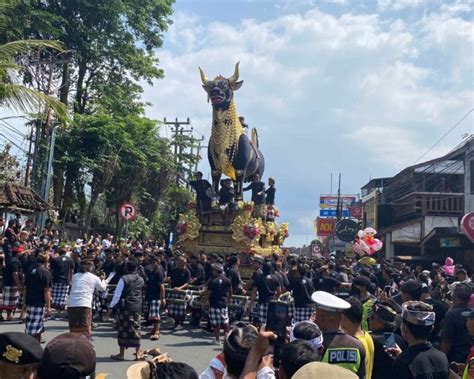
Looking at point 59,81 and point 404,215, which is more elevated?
point 59,81

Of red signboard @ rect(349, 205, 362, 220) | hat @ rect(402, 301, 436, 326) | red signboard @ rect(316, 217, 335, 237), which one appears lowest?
hat @ rect(402, 301, 436, 326)

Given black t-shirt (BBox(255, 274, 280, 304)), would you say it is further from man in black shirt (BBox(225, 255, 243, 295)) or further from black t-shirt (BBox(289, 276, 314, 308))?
man in black shirt (BBox(225, 255, 243, 295))

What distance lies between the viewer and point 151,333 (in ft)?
38.1

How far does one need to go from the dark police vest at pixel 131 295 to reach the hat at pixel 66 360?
6816mm

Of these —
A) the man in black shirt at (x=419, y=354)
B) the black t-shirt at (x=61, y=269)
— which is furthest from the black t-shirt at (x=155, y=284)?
the man in black shirt at (x=419, y=354)

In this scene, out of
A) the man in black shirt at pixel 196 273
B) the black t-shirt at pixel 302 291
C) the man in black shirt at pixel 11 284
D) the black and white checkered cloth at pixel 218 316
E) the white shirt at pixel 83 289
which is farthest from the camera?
the man in black shirt at pixel 196 273

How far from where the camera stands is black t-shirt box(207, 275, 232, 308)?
11375 millimetres

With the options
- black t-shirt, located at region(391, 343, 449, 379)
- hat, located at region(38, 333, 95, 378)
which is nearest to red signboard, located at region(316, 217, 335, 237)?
black t-shirt, located at region(391, 343, 449, 379)

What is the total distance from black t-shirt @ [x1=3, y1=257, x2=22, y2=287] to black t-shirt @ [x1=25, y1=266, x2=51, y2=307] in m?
2.82

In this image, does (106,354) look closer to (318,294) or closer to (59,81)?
(318,294)

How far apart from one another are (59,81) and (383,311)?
24811 mm

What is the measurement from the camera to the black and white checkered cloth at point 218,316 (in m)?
11.4

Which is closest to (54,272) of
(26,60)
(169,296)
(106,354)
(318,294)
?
(169,296)

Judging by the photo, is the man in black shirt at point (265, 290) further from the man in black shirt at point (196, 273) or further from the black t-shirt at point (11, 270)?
the black t-shirt at point (11, 270)
